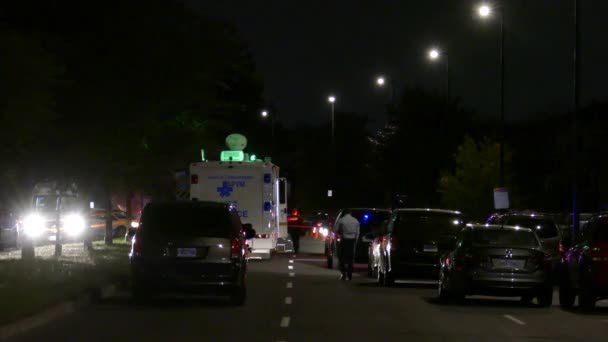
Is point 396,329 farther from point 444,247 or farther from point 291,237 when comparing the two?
point 291,237

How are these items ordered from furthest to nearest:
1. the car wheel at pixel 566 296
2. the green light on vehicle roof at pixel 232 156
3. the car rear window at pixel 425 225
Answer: the green light on vehicle roof at pixel 232 156, the car rear window at pixel 425 225, the car wheel at pixel 566 296

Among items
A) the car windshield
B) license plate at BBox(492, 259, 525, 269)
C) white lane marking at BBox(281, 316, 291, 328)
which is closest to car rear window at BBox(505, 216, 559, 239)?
the car windshield

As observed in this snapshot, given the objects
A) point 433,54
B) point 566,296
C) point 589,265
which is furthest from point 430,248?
point 433,54

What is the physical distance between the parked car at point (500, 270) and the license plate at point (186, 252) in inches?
196

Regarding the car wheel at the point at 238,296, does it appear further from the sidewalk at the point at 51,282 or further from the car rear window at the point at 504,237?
the car rear window at the point at 504,237

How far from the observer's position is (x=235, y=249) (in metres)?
21.5

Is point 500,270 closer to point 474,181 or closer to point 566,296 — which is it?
point 566,296

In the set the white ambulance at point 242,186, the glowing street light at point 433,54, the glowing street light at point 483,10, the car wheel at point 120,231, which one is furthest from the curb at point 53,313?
the glowing street light at point 433,54

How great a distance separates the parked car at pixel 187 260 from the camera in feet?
69.8

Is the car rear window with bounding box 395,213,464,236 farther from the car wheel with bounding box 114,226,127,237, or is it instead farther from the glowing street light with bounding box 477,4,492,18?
the car wheel with bounding box 114,226,127,237

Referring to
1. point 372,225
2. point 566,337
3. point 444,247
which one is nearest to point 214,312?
point 566,337

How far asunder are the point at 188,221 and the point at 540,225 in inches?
484

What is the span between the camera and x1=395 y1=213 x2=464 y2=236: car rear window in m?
27.8

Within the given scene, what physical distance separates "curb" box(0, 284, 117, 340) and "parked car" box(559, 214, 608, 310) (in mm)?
8795
